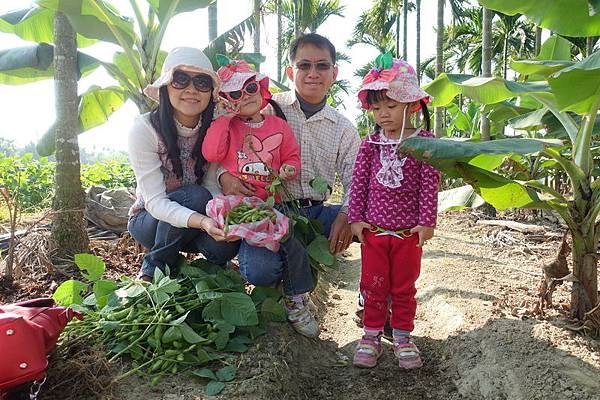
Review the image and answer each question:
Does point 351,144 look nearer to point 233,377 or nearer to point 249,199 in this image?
point 249,199

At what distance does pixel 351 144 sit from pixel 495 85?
93cm

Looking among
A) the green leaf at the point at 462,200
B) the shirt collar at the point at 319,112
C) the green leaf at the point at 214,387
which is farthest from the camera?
the green leaf at the point at 462,200

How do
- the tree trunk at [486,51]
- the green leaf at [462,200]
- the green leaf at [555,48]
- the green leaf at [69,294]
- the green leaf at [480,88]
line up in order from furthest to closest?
the tree trunk at [486,51] → the green leaf at [555,48] → the green leaf at [462,200] → the green leaf at [480,88] → the green leaf at [69,294]

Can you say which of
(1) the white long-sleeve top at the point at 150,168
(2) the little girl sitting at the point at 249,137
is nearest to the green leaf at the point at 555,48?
(2) the little girl sitting at the point at 249,137

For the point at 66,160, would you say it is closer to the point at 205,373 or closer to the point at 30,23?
the point at 30,23

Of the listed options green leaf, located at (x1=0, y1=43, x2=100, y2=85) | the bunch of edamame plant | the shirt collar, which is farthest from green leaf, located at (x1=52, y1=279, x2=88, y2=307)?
green leaf, located at (x1=0, y1=43, x2=100, y2=85)

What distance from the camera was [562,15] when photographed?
2459mm

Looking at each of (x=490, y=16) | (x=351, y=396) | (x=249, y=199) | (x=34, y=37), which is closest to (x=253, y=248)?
(x=249, y=199)

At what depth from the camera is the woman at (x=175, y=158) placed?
2441mm

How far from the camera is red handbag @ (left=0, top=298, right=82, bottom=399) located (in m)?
1.54

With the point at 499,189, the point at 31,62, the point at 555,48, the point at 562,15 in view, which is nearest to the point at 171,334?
the point at 499,189

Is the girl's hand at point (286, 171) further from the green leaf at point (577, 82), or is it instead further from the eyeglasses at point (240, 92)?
the green leaf at point (577, 82)

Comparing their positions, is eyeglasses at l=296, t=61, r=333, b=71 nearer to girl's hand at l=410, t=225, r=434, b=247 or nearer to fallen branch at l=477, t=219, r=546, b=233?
girl's hand at l=410, t=225, r=434, b=247

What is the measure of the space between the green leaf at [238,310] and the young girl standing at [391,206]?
69cm
